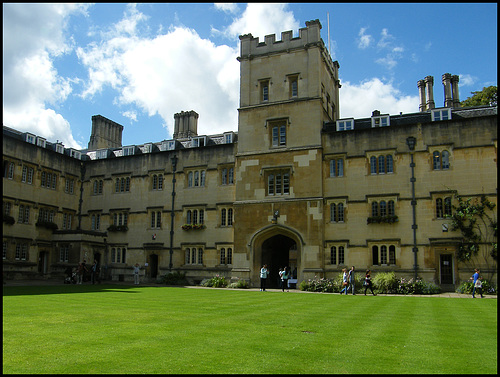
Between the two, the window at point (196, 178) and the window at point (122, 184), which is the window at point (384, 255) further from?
the window at point (122, 184)

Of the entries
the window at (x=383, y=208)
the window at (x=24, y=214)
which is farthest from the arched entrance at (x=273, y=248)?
the window at (x=24, y=214)

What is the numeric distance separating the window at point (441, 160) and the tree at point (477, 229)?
266cm

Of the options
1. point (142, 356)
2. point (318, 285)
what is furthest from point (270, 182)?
point (142, 356)

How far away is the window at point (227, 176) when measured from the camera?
35.8 metres

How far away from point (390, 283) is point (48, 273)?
25947 mm

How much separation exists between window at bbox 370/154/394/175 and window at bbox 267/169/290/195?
19.4ft

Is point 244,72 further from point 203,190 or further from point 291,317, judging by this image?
point 291,317

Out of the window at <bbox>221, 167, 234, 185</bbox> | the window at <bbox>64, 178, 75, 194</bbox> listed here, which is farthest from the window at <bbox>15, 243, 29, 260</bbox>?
the window at <bbox>221, 167, 234, 185</bbox>

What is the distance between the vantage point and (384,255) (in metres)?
30.4

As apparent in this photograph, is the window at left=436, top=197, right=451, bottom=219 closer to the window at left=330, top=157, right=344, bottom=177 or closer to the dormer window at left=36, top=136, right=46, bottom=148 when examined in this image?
the window at left=330, top=157, right=344, bottom=177

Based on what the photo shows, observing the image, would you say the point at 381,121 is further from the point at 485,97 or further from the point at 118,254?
the point at 118,254

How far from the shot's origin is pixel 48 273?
36.6 meters

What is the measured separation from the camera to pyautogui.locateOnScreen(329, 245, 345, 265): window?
3134cm

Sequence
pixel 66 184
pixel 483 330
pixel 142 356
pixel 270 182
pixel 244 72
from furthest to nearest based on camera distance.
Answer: pixel 66 184
pixel 244 72
pixel 270 182
pixel 483 330
pixel 142 356
